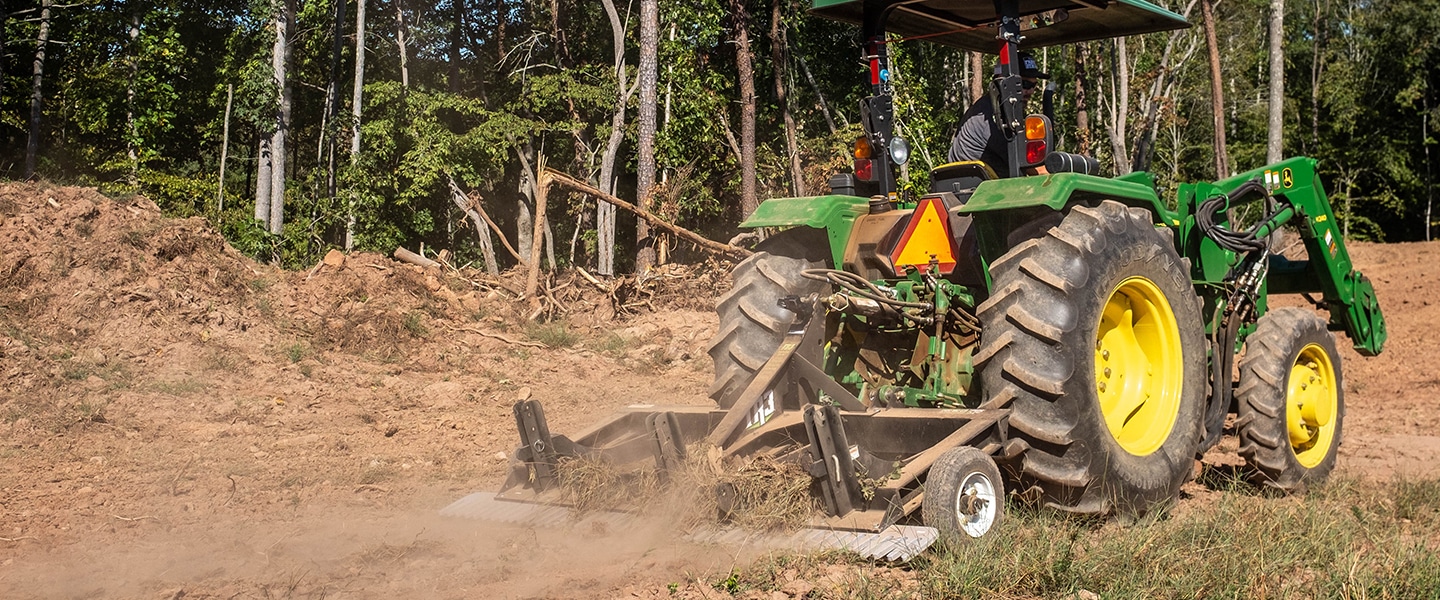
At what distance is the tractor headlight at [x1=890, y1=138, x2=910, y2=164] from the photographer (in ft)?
21.1

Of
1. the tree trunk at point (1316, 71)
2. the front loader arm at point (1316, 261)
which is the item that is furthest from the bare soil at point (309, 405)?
the tree trunk at point (1316, 71)

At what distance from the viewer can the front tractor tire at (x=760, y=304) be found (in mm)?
6168

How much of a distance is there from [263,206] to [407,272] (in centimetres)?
1176

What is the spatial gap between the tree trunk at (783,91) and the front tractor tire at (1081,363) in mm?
19153

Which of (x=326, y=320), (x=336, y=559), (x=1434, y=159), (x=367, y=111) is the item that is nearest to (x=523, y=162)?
(x=367, y=111)

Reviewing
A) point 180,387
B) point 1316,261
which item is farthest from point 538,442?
point 1316,261

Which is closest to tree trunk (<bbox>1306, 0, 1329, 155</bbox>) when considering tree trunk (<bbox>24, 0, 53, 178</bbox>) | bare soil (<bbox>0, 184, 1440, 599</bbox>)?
bare soil (<bbox>0, 184, 1440, 599</bbox>)

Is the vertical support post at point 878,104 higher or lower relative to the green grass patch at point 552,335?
higher

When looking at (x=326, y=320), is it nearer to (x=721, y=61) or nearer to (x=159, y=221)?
(x=159, y=221)

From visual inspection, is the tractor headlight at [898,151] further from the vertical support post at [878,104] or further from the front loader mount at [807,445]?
the front loader mount at [807,445]

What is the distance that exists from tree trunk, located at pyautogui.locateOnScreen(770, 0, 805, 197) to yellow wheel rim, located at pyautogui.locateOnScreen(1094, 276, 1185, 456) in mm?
18958

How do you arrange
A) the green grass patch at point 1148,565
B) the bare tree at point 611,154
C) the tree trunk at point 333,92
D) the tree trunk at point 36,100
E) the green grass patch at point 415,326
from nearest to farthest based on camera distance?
the green grass patch at point 1148,565 < the green grass patch at point 415,326 < the bare tree at point 611,154 < the tree trunk at point 36,100 < the tree trunk at point 333,92

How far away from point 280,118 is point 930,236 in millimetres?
20915

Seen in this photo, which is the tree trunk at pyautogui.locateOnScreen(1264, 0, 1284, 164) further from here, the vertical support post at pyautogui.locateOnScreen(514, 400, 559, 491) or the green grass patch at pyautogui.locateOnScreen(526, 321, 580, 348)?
the vertical support post at pyautogui.locateOnScreen(514, 400, 559, 491)
